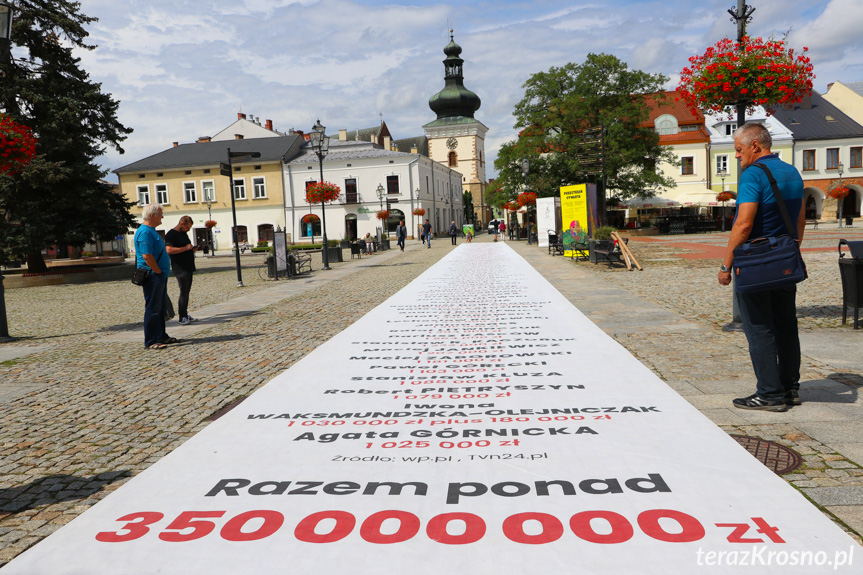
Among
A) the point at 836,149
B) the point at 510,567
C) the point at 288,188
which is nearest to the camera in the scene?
the point at 510,567

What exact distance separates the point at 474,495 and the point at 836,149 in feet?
192

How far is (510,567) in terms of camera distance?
246cm

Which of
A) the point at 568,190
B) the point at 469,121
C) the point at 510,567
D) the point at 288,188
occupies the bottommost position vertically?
the point at 510,567

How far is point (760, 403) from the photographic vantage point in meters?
4.36

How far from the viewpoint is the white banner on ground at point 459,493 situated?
8.40ft

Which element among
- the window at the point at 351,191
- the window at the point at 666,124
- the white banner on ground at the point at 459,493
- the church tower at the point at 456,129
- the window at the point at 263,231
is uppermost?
the church tower at the point at 456,129

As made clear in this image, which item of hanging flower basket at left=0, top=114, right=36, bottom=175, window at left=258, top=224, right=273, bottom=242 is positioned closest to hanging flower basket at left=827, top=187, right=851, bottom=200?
window at left=258, top=224, right=273, bottom=242

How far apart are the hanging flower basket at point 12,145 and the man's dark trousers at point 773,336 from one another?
9.52 meters

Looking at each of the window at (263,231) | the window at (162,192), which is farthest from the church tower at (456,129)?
the window at (162,192)

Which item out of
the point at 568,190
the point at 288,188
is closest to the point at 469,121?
the point at 288,188

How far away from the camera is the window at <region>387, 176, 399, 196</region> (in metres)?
56.3

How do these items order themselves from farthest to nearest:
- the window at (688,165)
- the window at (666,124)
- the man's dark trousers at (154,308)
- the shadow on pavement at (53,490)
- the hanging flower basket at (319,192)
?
the window at (666,124), the window at (688,165), the hanging flower basket at (319,192), the man's dark trousers at (154,308), the shadow on pavement at (53,490)

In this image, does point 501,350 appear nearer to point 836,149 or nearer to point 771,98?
point 771,98

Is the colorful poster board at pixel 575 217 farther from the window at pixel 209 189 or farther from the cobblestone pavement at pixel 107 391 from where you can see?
the window at pixel 209 189
